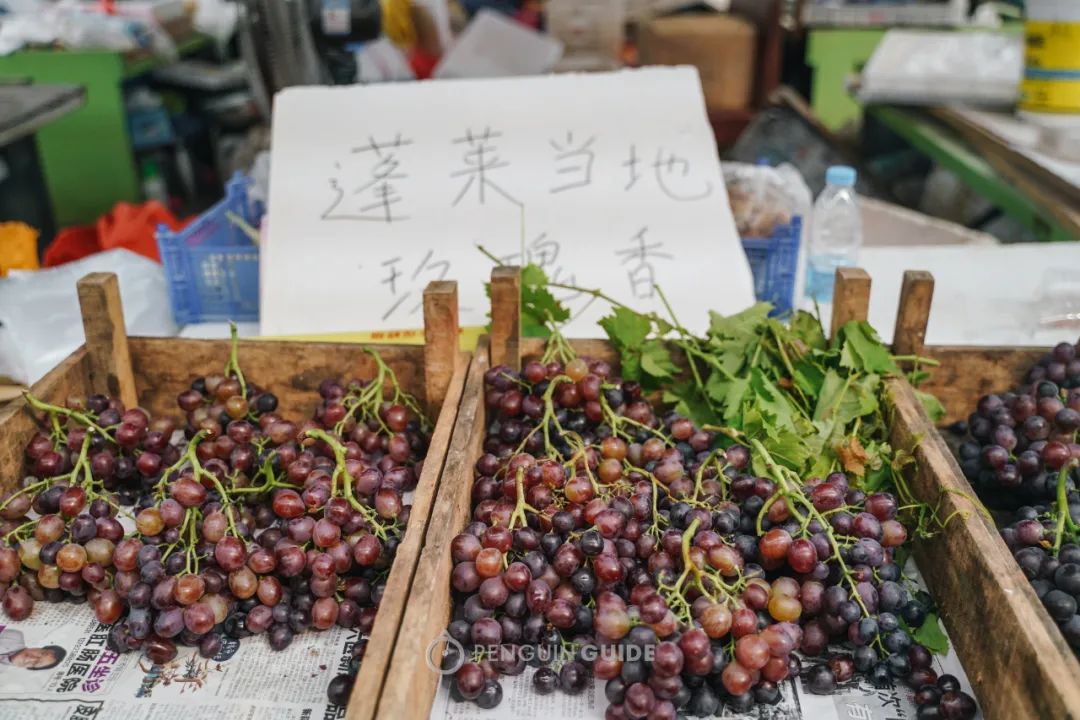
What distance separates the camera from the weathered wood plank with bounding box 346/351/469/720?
853mm

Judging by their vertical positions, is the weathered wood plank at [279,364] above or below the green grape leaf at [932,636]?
above

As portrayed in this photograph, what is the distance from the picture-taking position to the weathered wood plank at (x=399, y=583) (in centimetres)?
85

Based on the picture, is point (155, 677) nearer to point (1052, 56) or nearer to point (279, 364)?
point (279, 364)

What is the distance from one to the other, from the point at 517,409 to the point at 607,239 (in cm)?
56

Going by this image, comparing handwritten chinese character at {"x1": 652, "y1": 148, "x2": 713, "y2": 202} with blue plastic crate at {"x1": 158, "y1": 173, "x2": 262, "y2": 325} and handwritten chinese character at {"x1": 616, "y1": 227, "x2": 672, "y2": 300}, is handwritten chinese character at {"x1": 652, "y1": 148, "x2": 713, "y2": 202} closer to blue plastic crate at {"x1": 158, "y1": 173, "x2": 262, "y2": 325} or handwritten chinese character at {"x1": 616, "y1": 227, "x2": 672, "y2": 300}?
handwritten chinese character at {"x1": 616, "y1": 227, "x2": 672, "y2": 300}

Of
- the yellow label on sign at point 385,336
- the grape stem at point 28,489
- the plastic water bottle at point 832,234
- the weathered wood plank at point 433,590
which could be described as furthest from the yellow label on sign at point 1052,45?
the grape stem at point 28,489

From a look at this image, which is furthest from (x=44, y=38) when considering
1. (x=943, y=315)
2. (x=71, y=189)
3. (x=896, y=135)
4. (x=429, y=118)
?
(x=896, y=135)

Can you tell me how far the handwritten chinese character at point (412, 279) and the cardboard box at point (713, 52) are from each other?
307 centimetres

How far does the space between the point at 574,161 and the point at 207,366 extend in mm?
831

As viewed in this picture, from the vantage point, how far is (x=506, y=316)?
1.40 metres

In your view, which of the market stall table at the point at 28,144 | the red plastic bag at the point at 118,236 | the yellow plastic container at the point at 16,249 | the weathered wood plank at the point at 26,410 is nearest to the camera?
the weathered wood plank at the point at 26,410

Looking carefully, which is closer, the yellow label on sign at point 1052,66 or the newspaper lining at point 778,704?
the newspaper lining at point 778,704

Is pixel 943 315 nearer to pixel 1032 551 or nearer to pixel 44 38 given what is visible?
pixel 1032 551

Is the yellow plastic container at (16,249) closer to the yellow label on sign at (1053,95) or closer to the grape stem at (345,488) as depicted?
the grape stem at (345,488)
